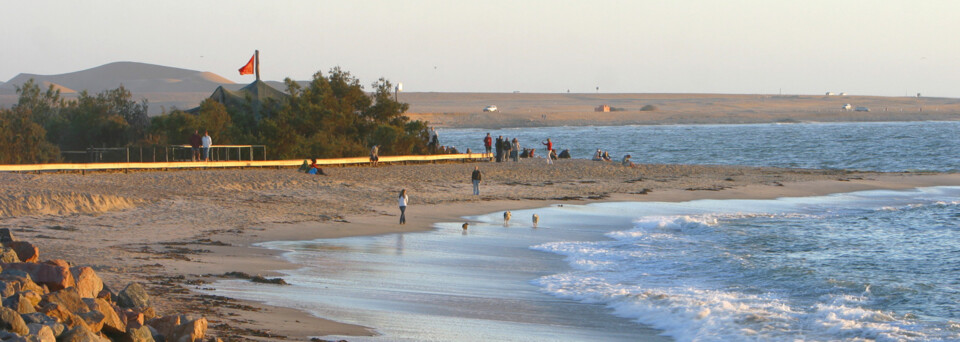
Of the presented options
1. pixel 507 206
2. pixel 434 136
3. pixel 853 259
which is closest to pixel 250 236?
pixel 507 206

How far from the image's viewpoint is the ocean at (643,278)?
1083 centimetres

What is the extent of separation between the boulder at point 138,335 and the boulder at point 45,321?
1.68 feet

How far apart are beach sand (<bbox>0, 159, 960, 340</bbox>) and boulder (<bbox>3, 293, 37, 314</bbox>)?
6.13 ft

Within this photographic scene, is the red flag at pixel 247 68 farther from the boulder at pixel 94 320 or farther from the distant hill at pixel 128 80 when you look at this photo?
the distant hill at pixel 128 80

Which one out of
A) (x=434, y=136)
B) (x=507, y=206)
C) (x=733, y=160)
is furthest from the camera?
(x=733, y=160)

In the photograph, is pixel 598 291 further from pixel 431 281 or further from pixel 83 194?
pixel 83 194

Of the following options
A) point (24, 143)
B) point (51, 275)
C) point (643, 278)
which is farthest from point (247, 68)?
point (51, 275)

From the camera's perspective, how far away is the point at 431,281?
1313 cm

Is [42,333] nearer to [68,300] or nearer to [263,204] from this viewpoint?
[68,300]

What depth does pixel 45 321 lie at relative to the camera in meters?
6.95

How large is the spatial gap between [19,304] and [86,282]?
3.76 feet

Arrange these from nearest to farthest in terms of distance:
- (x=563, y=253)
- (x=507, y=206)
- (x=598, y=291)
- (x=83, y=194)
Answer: (x=598, y=291)
(x=563, y=253)
(x=83, y=194)
(x=507, y=206)

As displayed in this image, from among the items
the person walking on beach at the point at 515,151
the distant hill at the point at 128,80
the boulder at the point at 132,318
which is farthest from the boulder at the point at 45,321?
the distant hill at the point at 128,80

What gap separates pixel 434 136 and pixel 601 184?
410 inches
